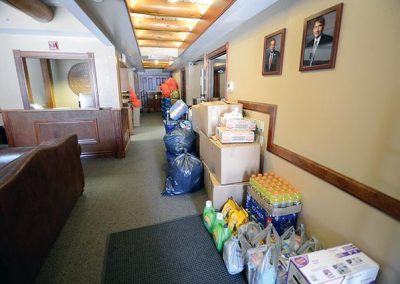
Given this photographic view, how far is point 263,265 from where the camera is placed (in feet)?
4.02

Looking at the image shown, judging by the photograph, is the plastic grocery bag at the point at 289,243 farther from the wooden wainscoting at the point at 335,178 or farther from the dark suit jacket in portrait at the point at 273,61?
the dark suit jacket in portrait at the point at 273,61

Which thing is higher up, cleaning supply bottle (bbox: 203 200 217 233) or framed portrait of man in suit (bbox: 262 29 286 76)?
framed portrait of man in suit (bbox: 262 29 286 76)

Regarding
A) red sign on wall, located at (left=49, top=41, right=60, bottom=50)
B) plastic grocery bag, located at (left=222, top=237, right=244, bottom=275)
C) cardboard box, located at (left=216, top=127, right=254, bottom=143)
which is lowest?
plastic grocery bag, located at (left=222, top=237, right=244, bottom=275)

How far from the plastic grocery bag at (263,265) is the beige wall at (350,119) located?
479 mm

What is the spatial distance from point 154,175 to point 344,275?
96.9 inches

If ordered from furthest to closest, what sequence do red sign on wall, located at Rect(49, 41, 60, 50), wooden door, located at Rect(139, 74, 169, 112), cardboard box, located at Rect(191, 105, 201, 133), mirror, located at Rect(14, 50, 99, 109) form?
wooden door, located at Rect(139, 74, 169, 112)
mirror, located at Rect(14, 50, 99, 109)
red sign on wall, located at Rect(49, 41, 60, 50)
cardboard box, located at Rect(191, 105, 201, 133)

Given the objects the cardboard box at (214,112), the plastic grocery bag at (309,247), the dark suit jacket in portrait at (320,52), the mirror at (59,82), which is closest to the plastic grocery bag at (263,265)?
the plastic grocery bag at (309,247)

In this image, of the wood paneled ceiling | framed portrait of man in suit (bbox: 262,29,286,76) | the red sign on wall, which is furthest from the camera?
the red sign on wall

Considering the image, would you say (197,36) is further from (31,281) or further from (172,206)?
(31,281)

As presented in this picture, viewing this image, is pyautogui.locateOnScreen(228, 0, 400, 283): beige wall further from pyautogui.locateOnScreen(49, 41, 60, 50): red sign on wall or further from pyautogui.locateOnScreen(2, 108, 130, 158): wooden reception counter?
pyautogui.locateOnScreen(49, 41, 60, 50): red sign on wall

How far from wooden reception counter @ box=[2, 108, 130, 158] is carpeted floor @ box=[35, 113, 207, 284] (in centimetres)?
25

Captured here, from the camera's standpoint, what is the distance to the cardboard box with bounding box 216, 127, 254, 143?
6.61 feet

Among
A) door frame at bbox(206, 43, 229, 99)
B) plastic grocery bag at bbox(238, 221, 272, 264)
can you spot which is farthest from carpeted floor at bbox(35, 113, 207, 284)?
door frame at bbox(206, 43, 229, 99)

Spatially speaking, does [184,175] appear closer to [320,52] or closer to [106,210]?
[106,210]
